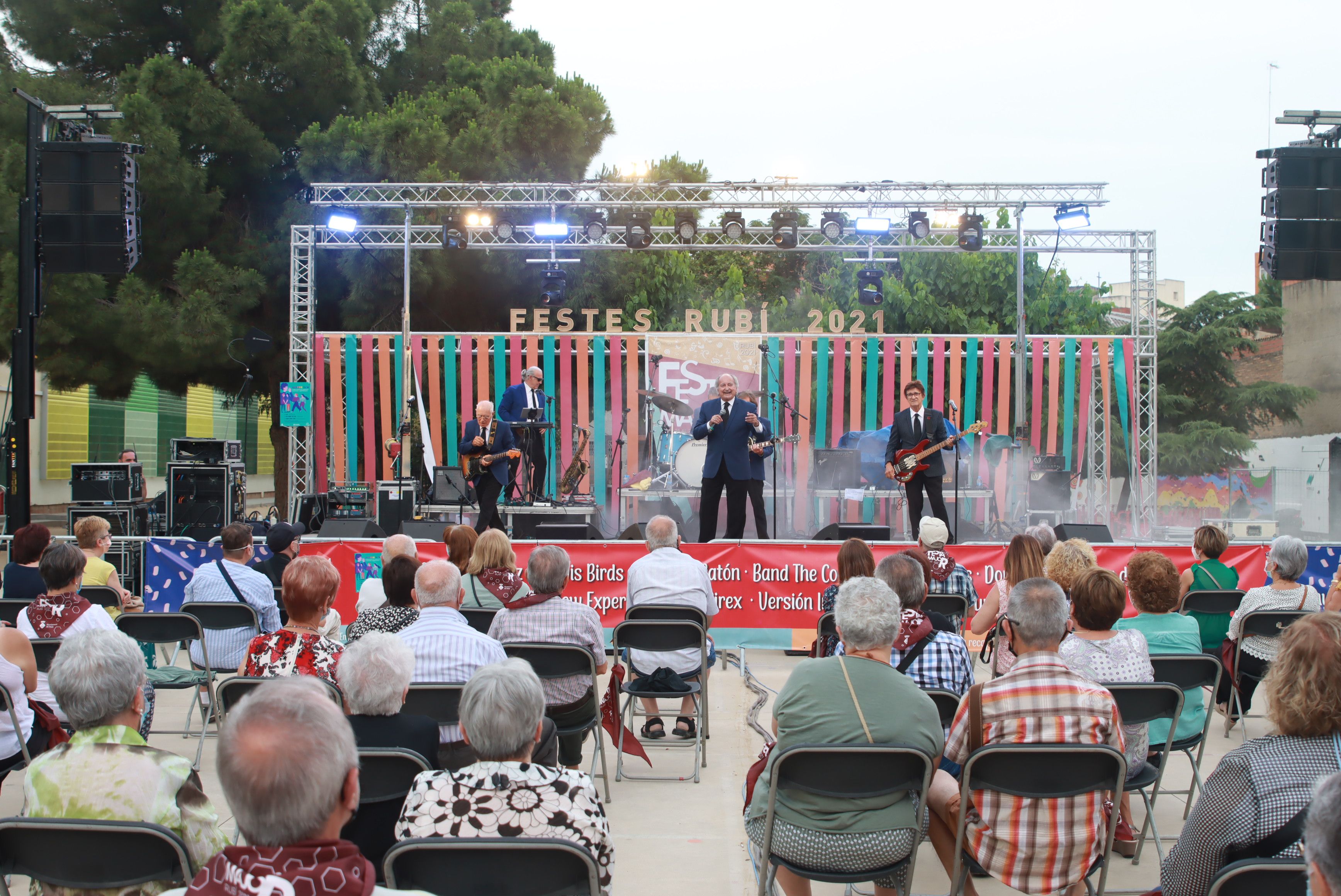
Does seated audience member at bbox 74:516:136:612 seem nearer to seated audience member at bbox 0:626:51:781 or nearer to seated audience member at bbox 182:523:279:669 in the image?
seated audience member at bbox 182:523:279:669

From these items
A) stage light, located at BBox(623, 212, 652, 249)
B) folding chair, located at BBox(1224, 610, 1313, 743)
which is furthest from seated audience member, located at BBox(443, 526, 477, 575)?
stage light, located at BBox(623, 212, 652, 249)

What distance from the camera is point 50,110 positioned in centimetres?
798

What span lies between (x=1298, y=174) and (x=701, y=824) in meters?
7.73

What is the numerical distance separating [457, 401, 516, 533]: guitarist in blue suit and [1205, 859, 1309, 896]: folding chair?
7774 mm

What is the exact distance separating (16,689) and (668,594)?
2715mm

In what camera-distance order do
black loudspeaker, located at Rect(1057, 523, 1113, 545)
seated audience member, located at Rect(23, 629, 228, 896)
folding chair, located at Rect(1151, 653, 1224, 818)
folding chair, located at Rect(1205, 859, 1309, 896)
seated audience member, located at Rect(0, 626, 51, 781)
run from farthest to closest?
black loudspeaker, located at Rect(1057, 523, 1113, 545), folding chair, located at Rect(1151, 653, 1224, 818), seated audience member, located at Rect(0, 626, 51, 781), seated audience member, located at Rect(23, 629, 228, 896), folding chair, located at Rect(1205, 859, 1309, 896)

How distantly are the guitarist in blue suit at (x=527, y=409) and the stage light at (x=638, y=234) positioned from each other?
2.53 metres

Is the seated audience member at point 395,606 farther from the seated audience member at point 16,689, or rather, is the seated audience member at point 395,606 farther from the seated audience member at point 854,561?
the seated audience member at point 854,561

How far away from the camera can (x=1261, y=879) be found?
190cm

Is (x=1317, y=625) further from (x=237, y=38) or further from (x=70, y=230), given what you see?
(x=237, y=38)

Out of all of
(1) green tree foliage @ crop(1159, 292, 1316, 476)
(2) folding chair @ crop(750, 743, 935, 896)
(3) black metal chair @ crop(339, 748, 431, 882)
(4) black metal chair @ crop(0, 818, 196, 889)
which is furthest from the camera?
(1) green tree foliage @ crop(1159, 292, 1316, 476)

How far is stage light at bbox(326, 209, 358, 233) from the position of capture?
1182 centimetres

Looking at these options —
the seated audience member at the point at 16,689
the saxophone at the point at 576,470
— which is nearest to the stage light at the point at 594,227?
the saxophone at the point at 576,470

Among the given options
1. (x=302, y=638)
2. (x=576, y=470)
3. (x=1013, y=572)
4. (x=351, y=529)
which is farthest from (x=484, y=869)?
(x=576, y=470)
